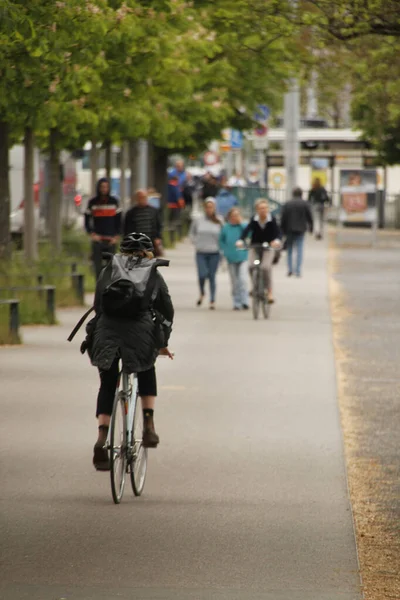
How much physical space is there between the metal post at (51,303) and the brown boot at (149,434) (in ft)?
32.9

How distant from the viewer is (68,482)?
942 cm

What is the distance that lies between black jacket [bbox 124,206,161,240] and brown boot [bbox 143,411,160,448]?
14.0 metres

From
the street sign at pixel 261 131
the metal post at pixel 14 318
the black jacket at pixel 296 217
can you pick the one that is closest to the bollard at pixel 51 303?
the metal post at pixel 14 318

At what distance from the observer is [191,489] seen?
9.28 metres

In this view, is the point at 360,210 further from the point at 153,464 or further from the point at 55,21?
the point at 153,464

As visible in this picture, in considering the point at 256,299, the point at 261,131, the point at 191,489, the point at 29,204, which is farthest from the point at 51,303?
the point at 261,131

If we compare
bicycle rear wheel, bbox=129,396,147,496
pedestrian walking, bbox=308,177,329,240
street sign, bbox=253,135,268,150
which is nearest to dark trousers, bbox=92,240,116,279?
street sign, bbox=253,135,268,150

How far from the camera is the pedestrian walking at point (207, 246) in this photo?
75.3 ft

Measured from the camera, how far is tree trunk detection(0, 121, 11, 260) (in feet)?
69.2

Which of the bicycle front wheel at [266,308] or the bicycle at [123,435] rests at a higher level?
the bicycle at [123,435]

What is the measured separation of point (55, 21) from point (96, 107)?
7.26m

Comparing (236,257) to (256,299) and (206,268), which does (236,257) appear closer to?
(206,268)

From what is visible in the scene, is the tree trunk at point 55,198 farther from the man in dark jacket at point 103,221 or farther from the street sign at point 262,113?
the street sign at point 262,113

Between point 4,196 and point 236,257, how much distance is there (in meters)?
3.62
